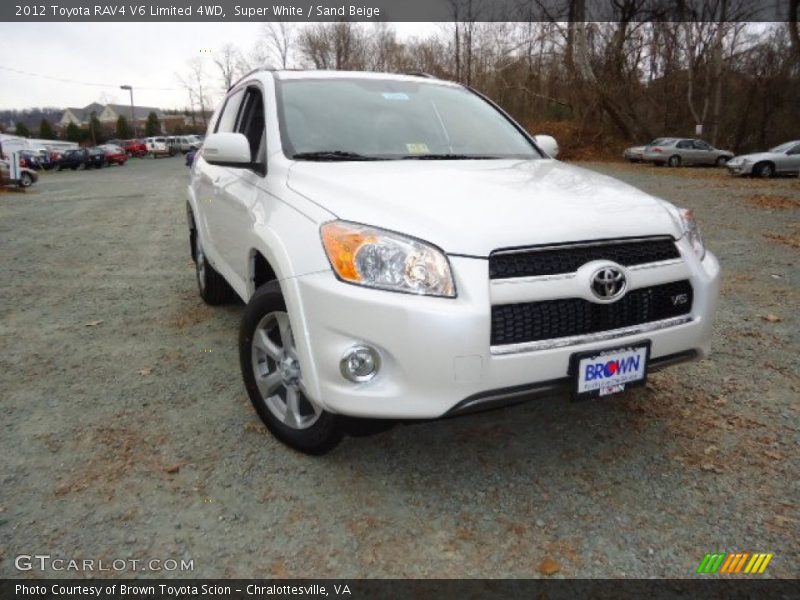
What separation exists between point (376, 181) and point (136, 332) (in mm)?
2826

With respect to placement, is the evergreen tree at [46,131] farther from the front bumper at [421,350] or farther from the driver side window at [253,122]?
the front bumper at [421,350]

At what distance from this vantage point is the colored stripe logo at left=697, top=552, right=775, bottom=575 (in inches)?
79.2

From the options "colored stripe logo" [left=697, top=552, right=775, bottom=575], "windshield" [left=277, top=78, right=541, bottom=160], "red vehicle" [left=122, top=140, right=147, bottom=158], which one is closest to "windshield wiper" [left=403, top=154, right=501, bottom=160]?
"windshield" [left=277, top=78, right=541, bottom=160]

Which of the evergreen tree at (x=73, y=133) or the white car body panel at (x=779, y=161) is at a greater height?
the evergreen tree at (x=73, y=133)

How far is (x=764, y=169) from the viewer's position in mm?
19812

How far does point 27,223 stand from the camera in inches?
422

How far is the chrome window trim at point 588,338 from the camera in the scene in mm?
2105

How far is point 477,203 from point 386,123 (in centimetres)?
122

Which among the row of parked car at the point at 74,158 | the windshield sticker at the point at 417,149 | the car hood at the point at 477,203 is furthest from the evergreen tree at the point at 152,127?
the car hood at the point at 477,203

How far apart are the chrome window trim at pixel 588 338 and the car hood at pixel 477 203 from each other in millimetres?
370

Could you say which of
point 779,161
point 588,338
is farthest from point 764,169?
point 588,338

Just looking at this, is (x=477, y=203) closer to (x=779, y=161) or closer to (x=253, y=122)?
(x=253, y=122)

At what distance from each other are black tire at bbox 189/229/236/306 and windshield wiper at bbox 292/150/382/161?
2.11 metres

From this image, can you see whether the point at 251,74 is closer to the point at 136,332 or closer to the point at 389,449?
the point at 136,332
